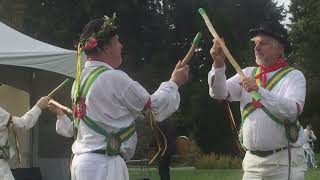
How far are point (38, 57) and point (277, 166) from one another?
196 inches

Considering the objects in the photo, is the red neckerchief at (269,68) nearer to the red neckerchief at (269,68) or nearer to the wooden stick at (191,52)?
the red neckerchief at (269,68)

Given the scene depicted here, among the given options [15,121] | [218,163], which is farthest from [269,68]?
[218,163]

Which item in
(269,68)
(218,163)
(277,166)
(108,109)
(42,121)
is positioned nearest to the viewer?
(108,109)

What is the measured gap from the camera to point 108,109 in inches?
166

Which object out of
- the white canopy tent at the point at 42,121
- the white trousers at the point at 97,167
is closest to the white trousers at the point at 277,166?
the white trousers at the point at 97,167

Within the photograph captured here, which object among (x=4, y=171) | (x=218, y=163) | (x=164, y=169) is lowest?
(x=218, y=163)

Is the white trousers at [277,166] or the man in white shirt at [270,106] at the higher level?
the man in white shirt at [270,106]

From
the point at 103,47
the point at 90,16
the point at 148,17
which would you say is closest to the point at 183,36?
the point at 148,17

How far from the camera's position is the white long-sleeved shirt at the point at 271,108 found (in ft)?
15.1

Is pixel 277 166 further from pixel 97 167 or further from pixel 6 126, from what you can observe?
pixel 6 126

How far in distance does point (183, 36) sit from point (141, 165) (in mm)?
13602

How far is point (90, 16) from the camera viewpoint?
2516 centimetres

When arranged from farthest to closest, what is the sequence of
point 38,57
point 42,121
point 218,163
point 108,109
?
point 218,163 → point 42,121 → point 38,57 → point 108,109

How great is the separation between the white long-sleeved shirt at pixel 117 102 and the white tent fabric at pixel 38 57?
188 inches
